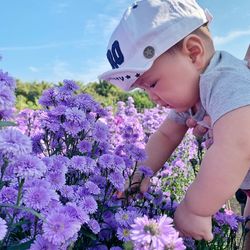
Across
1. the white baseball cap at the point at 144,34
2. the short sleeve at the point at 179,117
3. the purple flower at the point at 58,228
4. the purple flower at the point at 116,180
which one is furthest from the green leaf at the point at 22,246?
the short sleeve at the point at 179,117

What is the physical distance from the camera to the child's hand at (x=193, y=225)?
48.7 inches

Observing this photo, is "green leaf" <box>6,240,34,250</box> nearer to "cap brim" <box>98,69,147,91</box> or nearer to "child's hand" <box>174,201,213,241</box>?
"child's hand" <box>174,201,213,241</box>

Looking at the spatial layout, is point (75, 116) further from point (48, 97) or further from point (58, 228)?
point (58, 228)

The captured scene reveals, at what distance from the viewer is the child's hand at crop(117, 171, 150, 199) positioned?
1504mm

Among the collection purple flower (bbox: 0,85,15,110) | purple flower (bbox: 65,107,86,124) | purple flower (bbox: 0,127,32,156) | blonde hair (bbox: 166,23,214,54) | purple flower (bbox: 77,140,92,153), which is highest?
blonde hair (bbox: 166,23,214,54)

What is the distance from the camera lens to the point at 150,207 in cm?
148

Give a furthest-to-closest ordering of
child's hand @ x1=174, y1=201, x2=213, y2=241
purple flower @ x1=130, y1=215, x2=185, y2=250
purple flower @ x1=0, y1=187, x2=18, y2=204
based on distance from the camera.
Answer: child's hand @ x1=174, y1=201, x2=213, y2=241 → purple flower @ x1=0, y1=187, x2=18, y2=204 → purple flower @ x1=130, y1=215, x2=185, y2=250

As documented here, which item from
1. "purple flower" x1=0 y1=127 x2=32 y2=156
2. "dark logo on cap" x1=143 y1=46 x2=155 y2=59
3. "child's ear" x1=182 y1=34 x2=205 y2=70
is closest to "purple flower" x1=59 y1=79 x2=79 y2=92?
"dark logo on cap" x1=143 y1=46 x2=155 y2=59

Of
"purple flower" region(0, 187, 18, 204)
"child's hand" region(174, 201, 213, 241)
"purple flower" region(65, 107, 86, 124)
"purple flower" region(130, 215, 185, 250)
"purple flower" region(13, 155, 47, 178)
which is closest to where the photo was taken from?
"purple flower" region(130, 215, 185, 250)

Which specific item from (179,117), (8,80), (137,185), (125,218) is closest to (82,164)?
(125,218)

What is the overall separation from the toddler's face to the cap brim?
0.10 feet

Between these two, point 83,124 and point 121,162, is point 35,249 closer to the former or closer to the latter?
point 121,162

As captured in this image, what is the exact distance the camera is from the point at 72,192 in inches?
42.8

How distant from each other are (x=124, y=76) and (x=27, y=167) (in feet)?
2.16
